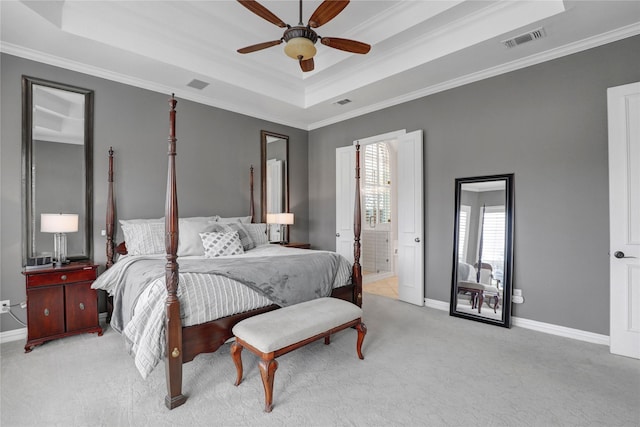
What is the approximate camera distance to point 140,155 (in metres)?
4.04

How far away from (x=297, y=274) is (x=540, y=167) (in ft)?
9.37

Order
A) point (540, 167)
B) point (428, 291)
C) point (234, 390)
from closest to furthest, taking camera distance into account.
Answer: point (234, 390), point (540, 167), point (428, 291)

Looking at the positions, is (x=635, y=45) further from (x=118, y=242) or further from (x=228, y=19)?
(x=118, y=242)

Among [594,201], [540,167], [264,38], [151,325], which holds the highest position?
[264,38]

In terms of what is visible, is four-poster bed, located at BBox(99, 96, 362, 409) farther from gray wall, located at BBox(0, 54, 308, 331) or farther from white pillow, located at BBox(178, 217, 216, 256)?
gray wall, located at BBox(0, 54, 308, 331)

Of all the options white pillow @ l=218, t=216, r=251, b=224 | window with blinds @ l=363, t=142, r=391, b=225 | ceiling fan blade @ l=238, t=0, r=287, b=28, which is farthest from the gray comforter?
window with blinds @ l=363, t=142, r=391, b=225

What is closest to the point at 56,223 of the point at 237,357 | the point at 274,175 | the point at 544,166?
the point at 237,357

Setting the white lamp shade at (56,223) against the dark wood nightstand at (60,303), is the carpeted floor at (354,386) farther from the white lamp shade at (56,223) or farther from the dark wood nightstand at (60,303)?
the white lamp shade at (56,223)

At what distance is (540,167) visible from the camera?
Answer: 11.4 feet

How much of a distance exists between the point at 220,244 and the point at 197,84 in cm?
221

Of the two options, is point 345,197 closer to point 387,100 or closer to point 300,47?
point 387,100

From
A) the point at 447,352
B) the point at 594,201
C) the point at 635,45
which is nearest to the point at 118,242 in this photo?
the point at 447,352

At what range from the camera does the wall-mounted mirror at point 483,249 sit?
3611 mm

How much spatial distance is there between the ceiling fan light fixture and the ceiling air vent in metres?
1.98
